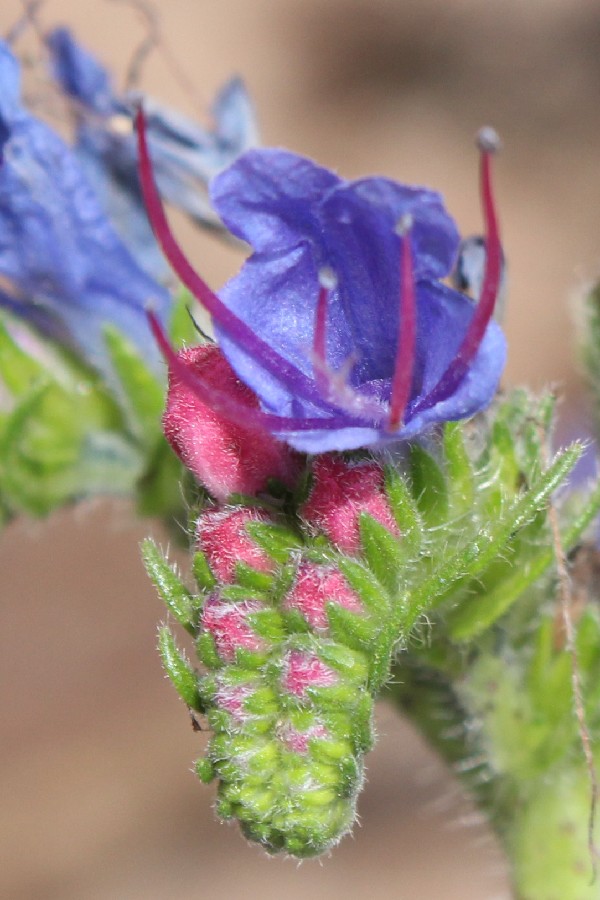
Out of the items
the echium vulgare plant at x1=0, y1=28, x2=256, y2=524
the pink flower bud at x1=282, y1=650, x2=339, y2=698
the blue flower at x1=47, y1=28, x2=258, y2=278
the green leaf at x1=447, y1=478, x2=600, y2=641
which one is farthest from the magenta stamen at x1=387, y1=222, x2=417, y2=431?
the blue flower at x1=47, y1=28, x2=258, y2=278

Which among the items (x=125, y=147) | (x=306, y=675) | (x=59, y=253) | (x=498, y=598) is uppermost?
(x=125, y=147)

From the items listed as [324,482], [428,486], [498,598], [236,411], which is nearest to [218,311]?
[236,411]

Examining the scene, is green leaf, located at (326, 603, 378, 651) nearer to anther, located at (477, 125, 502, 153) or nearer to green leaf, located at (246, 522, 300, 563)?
green leaf, located at (246, 522, 300, 563)

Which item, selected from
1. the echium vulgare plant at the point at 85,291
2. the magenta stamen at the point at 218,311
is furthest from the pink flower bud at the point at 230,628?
the echium vulgare plant at the point at 85,291

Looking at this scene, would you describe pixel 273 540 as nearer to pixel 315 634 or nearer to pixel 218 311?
pixel 315 634

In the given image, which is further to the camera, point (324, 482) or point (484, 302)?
point (324, 482)

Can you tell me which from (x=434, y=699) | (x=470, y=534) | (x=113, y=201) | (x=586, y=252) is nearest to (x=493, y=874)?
(x=434, y=699)

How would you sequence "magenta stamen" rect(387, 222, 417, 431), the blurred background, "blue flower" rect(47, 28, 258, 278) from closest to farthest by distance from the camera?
"magenta stamen" rect(387, 222, 417, 431) → "blue flower" rect(47, 28, 258, 278) → the blurred background
